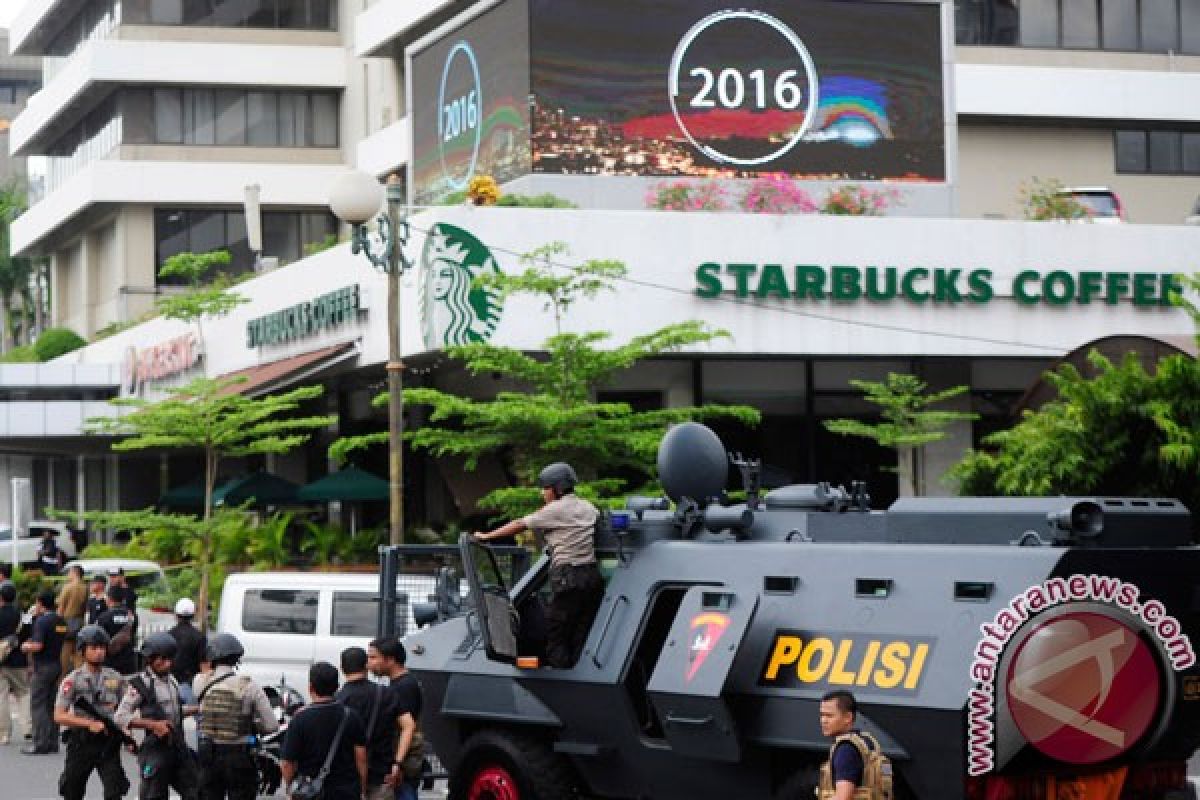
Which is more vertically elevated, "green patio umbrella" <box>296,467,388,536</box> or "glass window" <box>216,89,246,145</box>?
"glass window" <box>216,89,246,145</box>

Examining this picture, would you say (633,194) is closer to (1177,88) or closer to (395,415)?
(395,415)

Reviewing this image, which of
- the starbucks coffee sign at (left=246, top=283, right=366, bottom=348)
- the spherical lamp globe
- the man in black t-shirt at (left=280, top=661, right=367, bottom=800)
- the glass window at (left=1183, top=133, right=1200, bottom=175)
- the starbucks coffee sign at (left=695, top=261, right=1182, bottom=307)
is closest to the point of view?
the man in black t-shirt at (left=280, top=661, right=367, bottom=800)

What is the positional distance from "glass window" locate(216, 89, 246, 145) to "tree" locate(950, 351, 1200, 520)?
43984 mm

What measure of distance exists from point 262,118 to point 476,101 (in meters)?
29.0

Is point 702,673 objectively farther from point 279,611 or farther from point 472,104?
point 472,104

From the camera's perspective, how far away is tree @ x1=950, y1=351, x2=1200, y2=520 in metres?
19.6

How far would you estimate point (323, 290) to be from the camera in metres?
35.8

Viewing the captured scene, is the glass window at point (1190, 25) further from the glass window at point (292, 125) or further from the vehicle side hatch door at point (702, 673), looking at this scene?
the vehicle side hatch door at point (702, 673)

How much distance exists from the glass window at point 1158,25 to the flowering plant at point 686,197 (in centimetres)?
2227

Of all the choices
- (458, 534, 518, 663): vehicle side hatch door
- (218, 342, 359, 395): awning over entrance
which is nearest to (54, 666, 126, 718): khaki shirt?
(458, 534, 518, 663): vehicle side hatch door

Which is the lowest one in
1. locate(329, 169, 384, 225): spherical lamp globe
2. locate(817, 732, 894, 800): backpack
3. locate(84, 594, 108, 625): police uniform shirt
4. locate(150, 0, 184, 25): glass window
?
locate(84, 594, 108, 625): police uniform shirt

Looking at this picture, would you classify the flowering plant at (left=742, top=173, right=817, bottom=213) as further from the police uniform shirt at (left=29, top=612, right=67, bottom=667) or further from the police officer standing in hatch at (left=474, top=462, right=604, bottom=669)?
the police officer standing in hatch at (left=474, top=462, right=604, bottom=669)

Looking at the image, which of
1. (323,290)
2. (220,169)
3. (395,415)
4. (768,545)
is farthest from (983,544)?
(220,169)

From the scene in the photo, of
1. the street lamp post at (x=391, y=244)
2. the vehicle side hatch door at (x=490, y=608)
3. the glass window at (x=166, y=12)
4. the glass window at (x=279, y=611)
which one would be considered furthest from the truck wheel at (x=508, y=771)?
the glass window at (x=166, y=12)
